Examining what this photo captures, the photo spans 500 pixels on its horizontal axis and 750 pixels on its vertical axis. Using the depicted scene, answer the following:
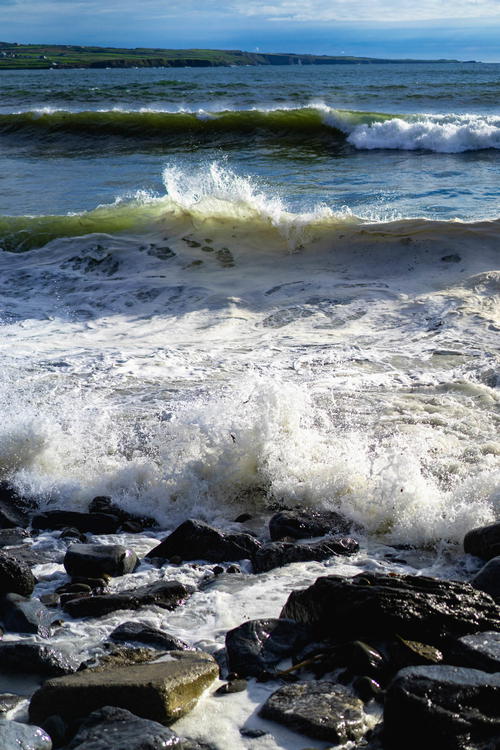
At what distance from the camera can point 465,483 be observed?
4.80 m

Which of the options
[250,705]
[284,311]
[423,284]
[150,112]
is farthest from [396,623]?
[150,112]

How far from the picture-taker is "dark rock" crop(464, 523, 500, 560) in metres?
4.05

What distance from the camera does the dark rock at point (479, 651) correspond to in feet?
9.38

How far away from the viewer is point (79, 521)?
4680 mm

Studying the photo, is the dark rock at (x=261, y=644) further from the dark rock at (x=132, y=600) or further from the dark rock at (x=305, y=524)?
the dark rock at (x=305, y=524)

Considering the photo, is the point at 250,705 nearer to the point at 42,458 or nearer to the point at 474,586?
the point at 474,586

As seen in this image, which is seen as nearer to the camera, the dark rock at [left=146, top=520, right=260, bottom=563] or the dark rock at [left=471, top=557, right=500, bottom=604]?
the dark rock at [left=471, top=557, right=500, bottom=604]

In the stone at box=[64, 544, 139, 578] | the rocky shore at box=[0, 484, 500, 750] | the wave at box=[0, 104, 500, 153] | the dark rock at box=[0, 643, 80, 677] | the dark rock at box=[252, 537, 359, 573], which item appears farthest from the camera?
the wave at box=[0, 104, 500, 153]

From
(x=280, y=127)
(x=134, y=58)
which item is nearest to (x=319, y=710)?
(x=280, y=127)

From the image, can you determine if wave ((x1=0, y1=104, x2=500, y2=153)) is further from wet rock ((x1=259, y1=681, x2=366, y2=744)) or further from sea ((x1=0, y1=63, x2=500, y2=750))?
wet rock ((x1=259, y1=681, x2=366, y2=744))

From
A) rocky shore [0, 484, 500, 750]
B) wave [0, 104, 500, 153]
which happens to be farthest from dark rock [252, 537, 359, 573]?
wave [0, 104, 500, 153]

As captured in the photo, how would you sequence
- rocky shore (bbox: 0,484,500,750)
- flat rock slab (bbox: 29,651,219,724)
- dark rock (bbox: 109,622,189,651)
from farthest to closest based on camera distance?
dark rock (bbox: 109,622,189,651) < flat rock slab (bbox: 29,651,219,724) < rocky shore (bbox: 0,484,500,750)

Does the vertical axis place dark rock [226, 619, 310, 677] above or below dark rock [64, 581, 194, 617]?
above

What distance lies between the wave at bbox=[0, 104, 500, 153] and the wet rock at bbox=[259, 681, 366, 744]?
19.0 metres
